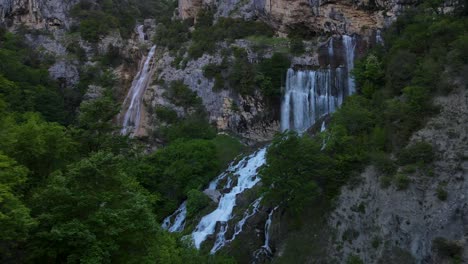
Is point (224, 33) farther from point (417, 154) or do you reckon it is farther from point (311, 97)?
point (417, 154)

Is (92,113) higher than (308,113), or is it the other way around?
(92,113)

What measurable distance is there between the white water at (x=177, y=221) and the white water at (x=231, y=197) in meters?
2.50

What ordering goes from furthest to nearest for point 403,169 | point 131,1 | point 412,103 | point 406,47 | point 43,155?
point 131,1 < point 406,47 < point 412,103 < point 403,169 < point 43,155

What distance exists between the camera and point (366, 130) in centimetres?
2539

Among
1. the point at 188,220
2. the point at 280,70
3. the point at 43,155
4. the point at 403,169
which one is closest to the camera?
the point at 43,155

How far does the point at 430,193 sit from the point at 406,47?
43.1 feet

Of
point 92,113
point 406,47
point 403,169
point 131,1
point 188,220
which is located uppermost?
point 131,1

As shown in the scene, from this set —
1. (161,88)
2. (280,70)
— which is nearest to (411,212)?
(280,70)

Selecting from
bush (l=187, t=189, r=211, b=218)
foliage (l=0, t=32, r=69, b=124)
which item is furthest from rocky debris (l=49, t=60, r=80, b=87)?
bush (l=187, t=189, r=211, b=218)

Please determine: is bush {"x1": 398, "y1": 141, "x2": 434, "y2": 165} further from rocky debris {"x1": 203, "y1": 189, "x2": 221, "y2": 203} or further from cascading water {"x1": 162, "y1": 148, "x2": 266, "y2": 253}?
rocky debris {"x1": 203, "y1": 189, "x2": 221, "y2": 203}

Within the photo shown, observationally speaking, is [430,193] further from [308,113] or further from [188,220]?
[308,113]

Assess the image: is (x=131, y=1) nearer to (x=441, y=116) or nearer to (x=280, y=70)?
(x=280, y=70)

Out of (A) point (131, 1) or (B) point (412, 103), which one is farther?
(A) point (131, 1)

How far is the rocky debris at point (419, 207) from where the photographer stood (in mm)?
19188
